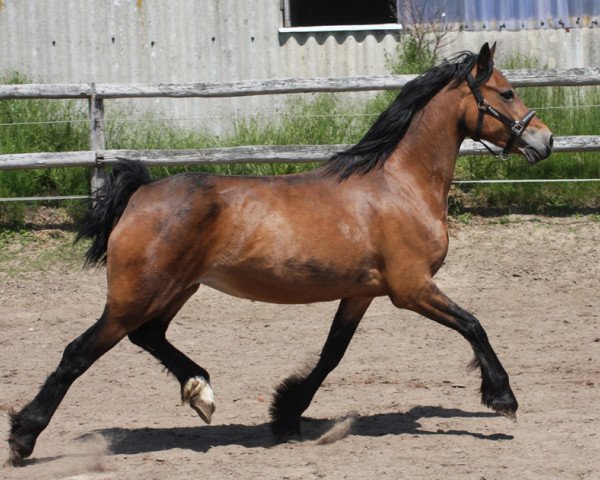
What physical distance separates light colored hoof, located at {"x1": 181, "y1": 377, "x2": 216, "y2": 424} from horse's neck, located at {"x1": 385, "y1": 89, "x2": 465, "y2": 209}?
1.56 meters

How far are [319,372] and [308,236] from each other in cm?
88

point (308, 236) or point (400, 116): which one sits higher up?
point (400, 116)

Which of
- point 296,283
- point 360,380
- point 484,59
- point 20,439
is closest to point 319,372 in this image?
point 296,283

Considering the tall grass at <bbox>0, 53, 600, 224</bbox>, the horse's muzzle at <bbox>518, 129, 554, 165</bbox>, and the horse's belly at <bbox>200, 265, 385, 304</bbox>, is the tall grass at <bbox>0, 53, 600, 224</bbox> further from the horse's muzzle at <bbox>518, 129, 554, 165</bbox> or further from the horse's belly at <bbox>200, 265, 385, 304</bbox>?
the horse's belly at <bbox>200, 265, 385, 304</bbox>

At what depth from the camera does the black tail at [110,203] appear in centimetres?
530

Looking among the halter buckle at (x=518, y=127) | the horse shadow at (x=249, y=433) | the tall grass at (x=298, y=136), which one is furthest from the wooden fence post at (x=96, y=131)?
the halter buckle at (x=518, y=127)

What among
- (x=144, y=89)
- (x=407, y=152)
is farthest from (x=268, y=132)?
(x=407, y=152)

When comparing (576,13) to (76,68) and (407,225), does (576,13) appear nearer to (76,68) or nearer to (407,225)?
(76,68)

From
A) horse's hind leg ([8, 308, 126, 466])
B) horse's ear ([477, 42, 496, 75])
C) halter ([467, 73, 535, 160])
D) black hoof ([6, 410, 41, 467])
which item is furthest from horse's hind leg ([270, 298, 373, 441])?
horse's ear ([477, 42, 496, 75])

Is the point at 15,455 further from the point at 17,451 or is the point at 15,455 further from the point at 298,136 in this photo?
the point at 298,136

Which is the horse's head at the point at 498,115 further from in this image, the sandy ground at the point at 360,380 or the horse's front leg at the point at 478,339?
the sandy ground at the point at 360,380

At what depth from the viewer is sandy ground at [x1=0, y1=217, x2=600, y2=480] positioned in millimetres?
5109

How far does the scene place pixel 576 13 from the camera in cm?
1105

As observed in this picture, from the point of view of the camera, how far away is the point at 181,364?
554cm
